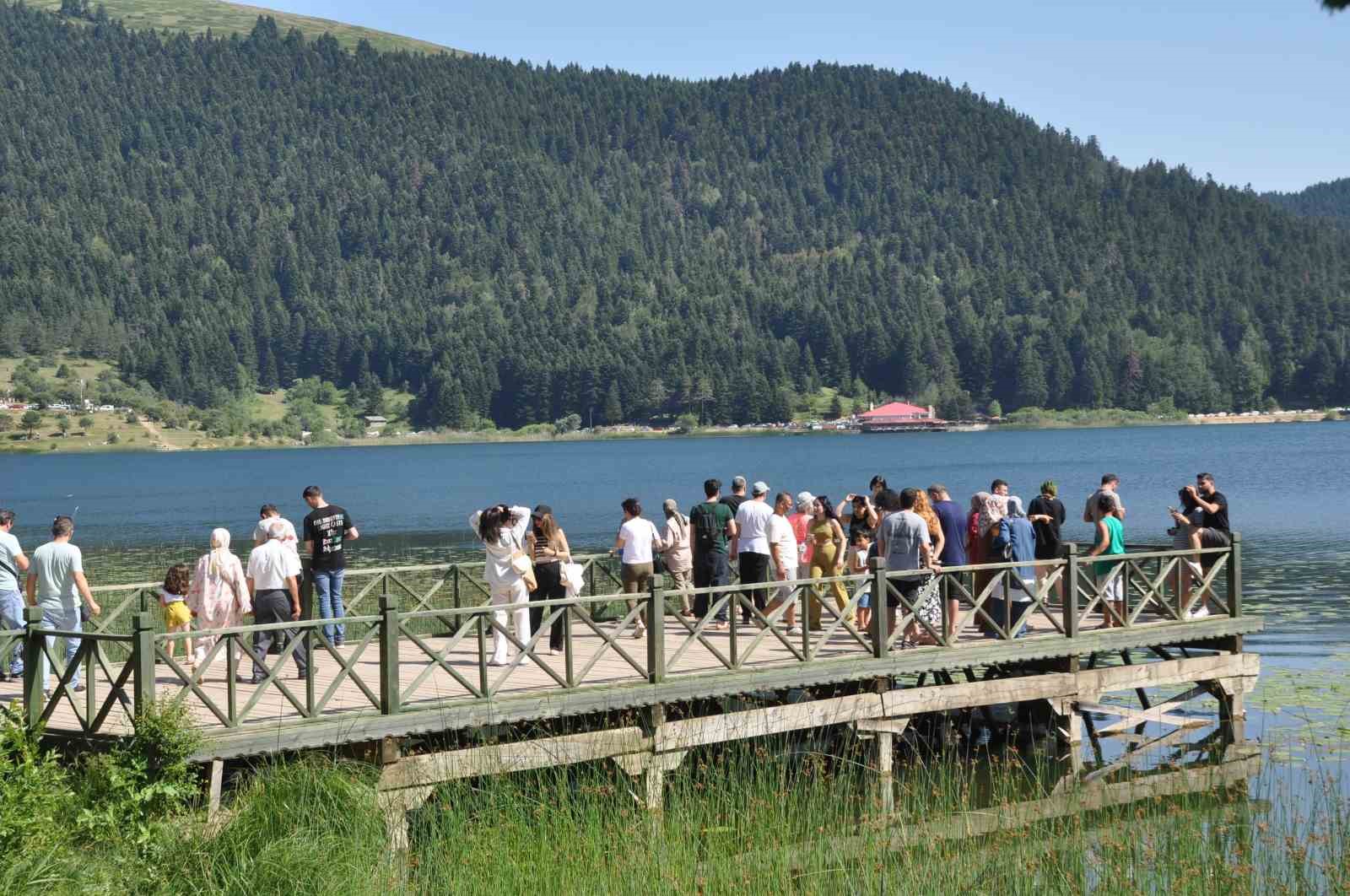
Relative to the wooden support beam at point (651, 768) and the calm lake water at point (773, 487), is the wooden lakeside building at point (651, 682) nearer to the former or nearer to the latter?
the wooden support beam at point (651, 768)

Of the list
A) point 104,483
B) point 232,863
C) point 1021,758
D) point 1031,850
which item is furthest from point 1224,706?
point 104,483

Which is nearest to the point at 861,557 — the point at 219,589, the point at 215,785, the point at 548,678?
the point at 548,678

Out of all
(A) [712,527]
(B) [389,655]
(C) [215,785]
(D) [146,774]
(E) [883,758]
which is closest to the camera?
(D) [146,774]

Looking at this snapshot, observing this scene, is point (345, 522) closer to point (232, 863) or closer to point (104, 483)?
point (232, 863)

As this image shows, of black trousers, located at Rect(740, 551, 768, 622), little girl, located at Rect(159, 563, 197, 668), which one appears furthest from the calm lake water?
little girl, located at Rect(159, 563, 197, 668)

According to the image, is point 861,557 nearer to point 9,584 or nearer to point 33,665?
point 9,584

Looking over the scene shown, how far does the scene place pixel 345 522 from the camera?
15367mm

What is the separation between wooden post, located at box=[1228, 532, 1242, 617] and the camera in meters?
17.5

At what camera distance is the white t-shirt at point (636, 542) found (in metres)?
16.2

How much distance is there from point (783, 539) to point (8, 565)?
298 inches

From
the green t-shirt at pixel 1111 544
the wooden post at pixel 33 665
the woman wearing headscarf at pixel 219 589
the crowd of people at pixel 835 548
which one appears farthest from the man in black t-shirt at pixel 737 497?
the wooden post at pixel 33 665

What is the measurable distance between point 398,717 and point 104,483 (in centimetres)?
11728

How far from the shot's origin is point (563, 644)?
15641mm

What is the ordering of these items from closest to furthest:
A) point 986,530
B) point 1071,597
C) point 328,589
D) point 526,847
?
point 526,847 < point 328,589 < point 1071,597 < point 986,530
